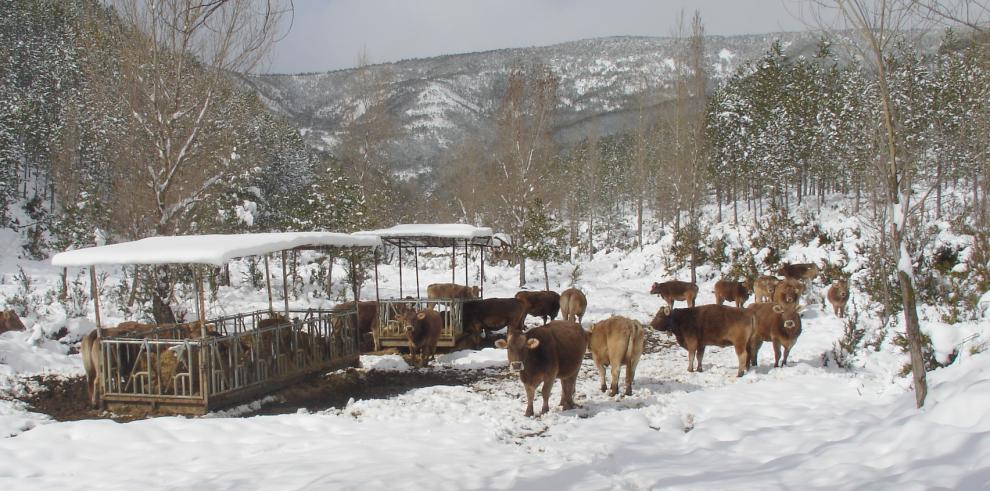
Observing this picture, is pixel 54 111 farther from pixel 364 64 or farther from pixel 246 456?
pixel 246 456

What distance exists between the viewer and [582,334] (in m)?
9.77

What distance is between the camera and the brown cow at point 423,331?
13.3m

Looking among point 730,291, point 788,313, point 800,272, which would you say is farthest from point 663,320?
point 800,272

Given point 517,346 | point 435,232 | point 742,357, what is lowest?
point 742,357

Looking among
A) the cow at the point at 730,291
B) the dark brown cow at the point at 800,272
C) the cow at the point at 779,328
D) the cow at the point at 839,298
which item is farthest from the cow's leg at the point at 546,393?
the dark brown cow at the point at 800,272

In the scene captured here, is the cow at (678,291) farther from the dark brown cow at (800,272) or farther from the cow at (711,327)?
the cow at (711,327)

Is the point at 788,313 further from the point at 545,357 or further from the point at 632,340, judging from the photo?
the point at 545,357

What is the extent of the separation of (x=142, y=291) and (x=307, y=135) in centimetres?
14654

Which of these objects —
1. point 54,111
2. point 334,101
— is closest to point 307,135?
point 334,101

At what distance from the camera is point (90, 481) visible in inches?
257

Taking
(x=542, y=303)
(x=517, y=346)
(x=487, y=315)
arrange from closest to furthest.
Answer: (x=517, y=346) < (x=487, y=315) < (x=542, y=303)

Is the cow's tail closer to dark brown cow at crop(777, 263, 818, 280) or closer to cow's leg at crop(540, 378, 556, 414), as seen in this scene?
cow's leg at crop(540, 378, 556, 414)

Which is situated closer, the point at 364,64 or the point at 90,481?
the point at 90,481

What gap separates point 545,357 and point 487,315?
748 cm
